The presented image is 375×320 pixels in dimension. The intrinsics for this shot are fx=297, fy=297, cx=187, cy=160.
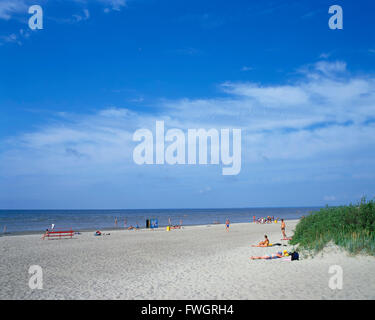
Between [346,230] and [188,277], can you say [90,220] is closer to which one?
[188,277]

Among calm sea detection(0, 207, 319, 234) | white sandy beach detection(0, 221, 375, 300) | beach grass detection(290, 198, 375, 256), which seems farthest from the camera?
calm sea detection(0, 207, 319, 234)

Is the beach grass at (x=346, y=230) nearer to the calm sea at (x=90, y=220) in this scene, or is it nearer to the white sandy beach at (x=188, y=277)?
the white sandy beach at (x=188, y=277)

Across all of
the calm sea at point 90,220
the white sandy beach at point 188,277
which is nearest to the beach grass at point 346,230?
the white sandy beach at point 188,277

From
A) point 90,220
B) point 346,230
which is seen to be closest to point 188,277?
point 346,230

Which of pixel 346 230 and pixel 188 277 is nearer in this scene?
pixel 188 277

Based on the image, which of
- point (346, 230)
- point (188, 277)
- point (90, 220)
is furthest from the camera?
point (90, 220)

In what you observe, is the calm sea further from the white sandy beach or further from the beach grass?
the white sandy beach

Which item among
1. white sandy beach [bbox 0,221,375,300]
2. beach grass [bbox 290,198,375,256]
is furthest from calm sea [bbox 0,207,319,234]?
white sandy beach [bbox 0,221,375,300]

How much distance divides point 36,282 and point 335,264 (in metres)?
11.1

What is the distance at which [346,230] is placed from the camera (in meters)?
13.3

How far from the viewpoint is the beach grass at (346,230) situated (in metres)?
12.2

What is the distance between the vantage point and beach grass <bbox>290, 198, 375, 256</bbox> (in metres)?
12.2
